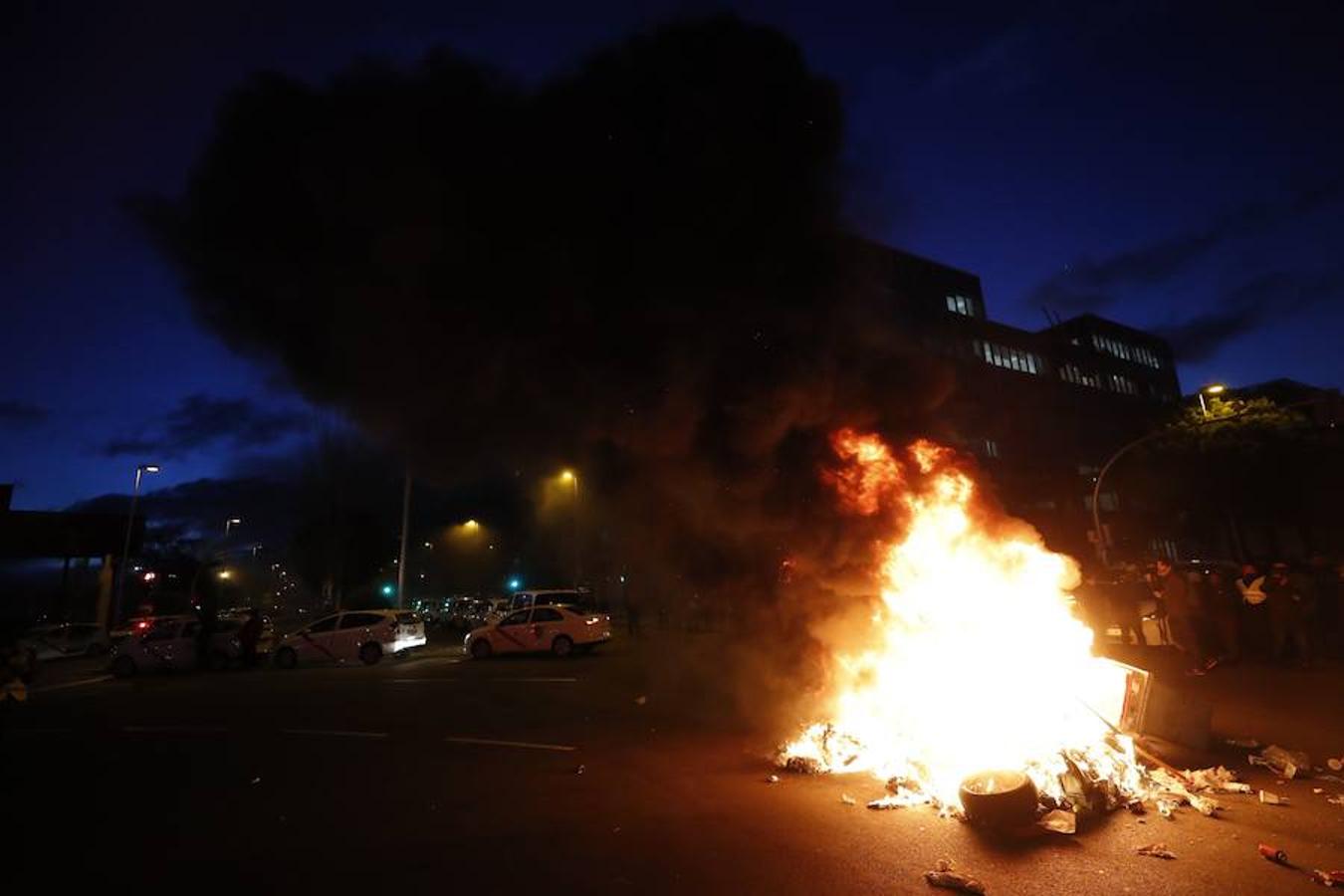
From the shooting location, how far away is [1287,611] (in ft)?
40.3

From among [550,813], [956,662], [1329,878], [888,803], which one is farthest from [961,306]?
[550,813]

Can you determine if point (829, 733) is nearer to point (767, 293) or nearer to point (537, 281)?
point (767, 293)

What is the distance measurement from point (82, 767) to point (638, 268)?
1065 centimetres

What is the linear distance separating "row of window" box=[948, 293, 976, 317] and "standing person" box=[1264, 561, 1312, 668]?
113 feet

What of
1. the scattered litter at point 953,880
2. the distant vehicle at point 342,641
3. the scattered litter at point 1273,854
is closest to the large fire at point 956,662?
the scattered litter at point 1273,854

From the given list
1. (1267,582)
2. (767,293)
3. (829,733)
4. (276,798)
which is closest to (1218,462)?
(1267,582)

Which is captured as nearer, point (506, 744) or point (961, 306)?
point (506, 744)

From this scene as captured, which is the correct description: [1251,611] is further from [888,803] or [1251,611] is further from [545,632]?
[545,632]

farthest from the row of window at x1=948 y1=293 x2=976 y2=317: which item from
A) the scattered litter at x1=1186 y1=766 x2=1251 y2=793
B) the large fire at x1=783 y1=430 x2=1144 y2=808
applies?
the scattered litter at x1=1186 y1=766 x2=1251 y2=793

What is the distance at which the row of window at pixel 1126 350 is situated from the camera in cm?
5481

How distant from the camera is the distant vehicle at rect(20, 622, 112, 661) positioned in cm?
2723

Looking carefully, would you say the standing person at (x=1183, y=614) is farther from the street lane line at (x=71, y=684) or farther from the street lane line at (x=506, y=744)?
the street lane line at (x=71, y=684)

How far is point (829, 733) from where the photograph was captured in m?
8.28

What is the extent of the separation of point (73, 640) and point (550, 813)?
32481 millimetres
